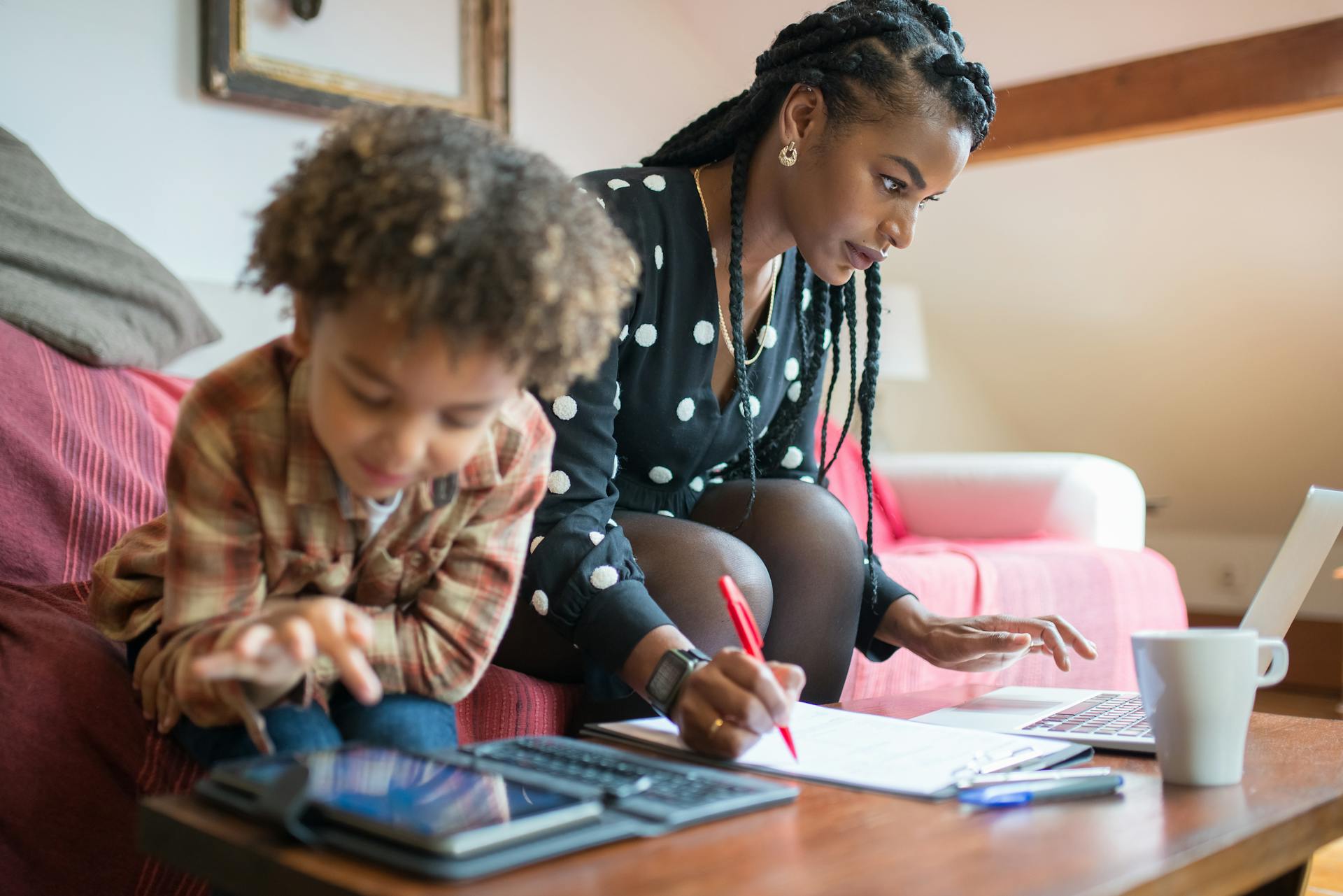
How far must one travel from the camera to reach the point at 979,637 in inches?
43.0

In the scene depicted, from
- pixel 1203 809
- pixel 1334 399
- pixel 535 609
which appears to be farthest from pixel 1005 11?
pixel 1203 809

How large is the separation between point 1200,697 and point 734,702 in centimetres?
28

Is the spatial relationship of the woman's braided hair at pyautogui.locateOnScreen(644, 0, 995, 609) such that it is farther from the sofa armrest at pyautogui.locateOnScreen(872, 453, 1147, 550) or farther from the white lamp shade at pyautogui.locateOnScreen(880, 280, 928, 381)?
the white lamp shade at pyautogui.locateOnScreen(880, 280, 928, 381)

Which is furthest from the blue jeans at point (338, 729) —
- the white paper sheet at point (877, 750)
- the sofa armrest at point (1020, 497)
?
the sofa armrest at point (1020, 497)

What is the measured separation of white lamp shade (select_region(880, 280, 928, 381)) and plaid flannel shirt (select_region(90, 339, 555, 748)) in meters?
2.30

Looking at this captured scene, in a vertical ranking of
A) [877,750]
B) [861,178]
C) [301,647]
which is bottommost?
[877,750]

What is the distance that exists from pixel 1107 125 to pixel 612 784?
2474 millimetres

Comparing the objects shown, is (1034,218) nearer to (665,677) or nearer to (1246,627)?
(1246,627)

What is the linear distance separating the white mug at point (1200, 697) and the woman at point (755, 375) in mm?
289

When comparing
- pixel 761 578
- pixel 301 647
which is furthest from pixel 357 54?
pixel 301 647

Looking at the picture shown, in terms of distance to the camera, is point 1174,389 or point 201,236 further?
point 1174,389

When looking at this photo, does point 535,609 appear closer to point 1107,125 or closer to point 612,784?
point 612,784

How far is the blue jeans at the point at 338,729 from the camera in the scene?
2.37ft

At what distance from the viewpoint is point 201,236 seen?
6.82 feet
